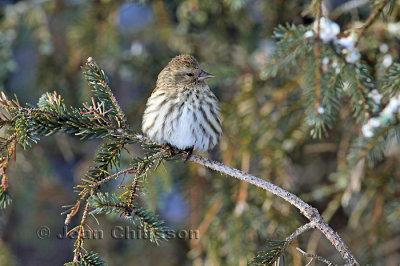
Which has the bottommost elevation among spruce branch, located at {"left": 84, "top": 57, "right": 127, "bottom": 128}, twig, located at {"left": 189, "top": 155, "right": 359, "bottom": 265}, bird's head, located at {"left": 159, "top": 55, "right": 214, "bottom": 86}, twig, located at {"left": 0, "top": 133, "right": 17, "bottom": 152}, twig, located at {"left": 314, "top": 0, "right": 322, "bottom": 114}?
twig, located at {"left": 189, "top": 155, "right": 359, "bottom": 265}

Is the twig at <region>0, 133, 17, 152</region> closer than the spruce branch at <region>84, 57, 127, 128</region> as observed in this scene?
Yes

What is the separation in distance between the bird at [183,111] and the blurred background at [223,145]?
0.27 metres

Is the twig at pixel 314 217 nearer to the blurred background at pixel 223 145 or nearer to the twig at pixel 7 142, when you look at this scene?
the twig at pixel 7 142

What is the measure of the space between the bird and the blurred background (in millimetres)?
270

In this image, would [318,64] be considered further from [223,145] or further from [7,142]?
[7,142]

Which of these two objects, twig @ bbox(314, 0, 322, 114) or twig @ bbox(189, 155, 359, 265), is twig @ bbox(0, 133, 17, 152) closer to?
twig @ bbox(189, 155, 359, 265)

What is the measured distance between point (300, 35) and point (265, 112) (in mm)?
1058

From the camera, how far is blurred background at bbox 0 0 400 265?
2.84 meters

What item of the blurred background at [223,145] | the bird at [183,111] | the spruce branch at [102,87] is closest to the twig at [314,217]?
the spruce branch at [102,87]

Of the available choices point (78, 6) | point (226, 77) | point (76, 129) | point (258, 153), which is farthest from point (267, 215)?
point (78, 6)

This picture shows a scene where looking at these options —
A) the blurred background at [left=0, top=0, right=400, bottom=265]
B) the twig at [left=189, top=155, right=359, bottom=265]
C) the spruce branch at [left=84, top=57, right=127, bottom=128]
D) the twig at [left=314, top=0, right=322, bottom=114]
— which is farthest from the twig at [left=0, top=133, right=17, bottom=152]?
the twig at [left=314, top=0, right=322, bottom=114]

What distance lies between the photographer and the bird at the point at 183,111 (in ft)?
8.43

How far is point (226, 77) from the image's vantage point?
126 inches

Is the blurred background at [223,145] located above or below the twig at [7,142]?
above
